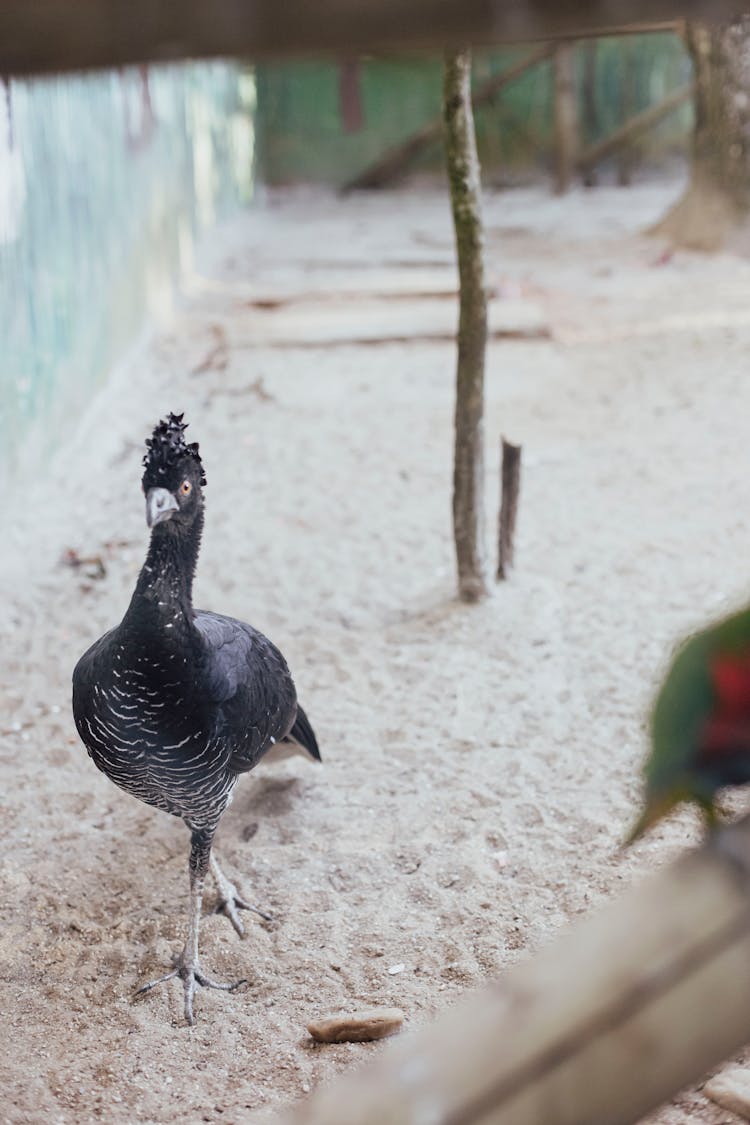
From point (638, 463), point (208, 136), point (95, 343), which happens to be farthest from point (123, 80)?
point (638, 463)

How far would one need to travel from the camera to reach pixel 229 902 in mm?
3496

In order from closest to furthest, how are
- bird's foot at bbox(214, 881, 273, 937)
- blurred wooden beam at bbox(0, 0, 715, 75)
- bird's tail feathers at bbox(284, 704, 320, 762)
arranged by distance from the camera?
blurred wooden beam at bbox(0, 0, 715, 75)
bird's foot at bbox(214, 881, 273, 937)
bird's tail feathers at bbox(284, 704, 320, 762)

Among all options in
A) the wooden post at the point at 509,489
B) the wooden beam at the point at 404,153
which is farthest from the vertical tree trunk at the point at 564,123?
the wooden post at the point at 509,489

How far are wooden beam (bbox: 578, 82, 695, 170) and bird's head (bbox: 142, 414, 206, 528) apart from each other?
566 inches

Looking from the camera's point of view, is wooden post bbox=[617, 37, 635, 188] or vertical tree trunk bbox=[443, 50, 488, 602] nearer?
vertical tree trunk bbox=[443, 50, 488, 602]

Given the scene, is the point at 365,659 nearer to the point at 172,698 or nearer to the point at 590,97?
the point at 172,698

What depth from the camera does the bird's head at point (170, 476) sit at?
298 centimetres

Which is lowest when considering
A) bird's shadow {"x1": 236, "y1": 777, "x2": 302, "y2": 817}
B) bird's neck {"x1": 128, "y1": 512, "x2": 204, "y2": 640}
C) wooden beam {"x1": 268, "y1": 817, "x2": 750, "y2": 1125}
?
bird's shadow {"x1": 236, "y1": 777, "x2": 302, "y2": 817}

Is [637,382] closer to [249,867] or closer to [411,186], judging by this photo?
[249,867]

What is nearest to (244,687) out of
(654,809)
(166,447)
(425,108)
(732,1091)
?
(166,447)

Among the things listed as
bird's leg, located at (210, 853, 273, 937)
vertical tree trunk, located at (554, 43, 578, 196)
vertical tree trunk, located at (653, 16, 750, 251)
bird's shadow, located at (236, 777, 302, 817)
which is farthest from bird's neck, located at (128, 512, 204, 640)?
vertical tree trunk, located at (554, 43, 578, 196)

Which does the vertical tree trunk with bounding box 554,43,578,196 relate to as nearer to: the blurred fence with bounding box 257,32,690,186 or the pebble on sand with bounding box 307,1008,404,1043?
the blurred fence with bounding box 257,32,690,186

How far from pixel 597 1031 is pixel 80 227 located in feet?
25.4

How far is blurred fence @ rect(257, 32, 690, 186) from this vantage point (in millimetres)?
17281
